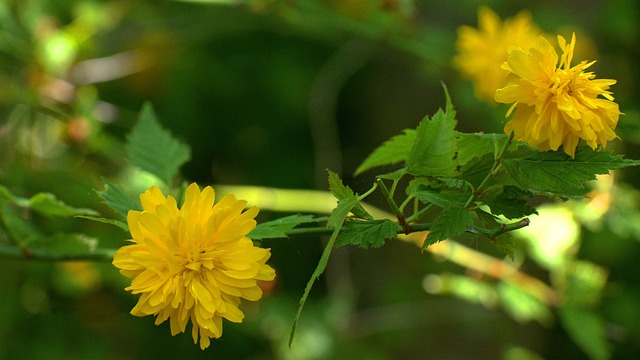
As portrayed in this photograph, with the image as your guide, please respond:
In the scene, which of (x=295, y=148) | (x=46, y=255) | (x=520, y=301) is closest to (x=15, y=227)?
(x=46, y=255)

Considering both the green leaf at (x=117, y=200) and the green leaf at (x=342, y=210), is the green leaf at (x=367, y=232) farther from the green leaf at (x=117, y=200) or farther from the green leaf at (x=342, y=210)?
the green leaf at (x=117, y=200)

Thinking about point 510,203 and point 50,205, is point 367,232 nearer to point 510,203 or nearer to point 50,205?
point 510,203

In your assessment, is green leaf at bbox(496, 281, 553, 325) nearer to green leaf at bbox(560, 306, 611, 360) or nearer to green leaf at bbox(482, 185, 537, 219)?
green leaf at bbox(560, 306, 611, 360)

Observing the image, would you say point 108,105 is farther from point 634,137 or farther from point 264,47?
point 634,137

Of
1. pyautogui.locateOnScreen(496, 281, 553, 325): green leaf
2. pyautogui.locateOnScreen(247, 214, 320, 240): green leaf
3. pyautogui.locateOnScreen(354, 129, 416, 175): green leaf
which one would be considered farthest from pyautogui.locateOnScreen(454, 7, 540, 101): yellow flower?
pyautogui.locateOnScreen(247, 214, 320, 240): green leaf

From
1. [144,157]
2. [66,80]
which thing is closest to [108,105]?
[66,80]

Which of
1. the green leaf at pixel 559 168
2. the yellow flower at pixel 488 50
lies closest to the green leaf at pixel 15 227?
the green leaf at pixel 559 168
